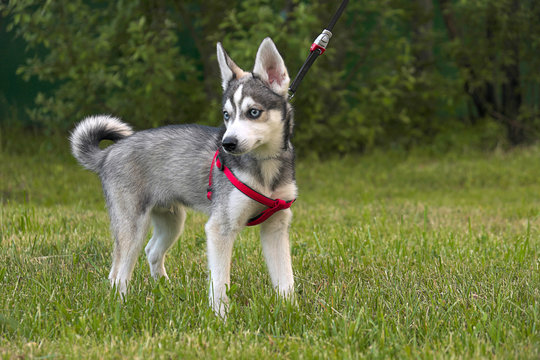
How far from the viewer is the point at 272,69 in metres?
3.53

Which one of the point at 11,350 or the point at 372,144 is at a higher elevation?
the point at 11,350

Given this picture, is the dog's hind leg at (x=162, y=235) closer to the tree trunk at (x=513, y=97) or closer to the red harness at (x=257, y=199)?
the red harness at (x=257, y=199)

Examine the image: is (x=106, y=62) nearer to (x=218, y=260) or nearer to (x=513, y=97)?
(x=513, y=97)

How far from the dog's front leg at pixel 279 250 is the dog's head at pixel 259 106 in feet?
1.36

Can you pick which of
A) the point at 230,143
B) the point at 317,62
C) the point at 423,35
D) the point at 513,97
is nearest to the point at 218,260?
the point at 230,143

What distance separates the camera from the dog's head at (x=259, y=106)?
3246 millimetres

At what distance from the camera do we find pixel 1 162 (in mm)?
9734

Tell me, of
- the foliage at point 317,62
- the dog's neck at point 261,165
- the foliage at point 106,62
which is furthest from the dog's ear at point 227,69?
the foliage at point 106,62

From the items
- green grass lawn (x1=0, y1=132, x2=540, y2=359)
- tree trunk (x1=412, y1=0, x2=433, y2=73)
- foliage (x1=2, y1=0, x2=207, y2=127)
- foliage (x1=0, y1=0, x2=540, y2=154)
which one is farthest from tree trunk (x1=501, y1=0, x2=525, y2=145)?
foliage (x1=2, y1=0, x2=207, y2=127)

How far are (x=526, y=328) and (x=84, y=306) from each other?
2.44 meters

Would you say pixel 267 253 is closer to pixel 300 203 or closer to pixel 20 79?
pixel 300 203

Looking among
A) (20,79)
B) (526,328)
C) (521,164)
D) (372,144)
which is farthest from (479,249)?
(20,79)

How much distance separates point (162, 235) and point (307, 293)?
1.23 meters

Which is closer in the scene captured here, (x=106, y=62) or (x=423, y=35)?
(x=106, y=62)
